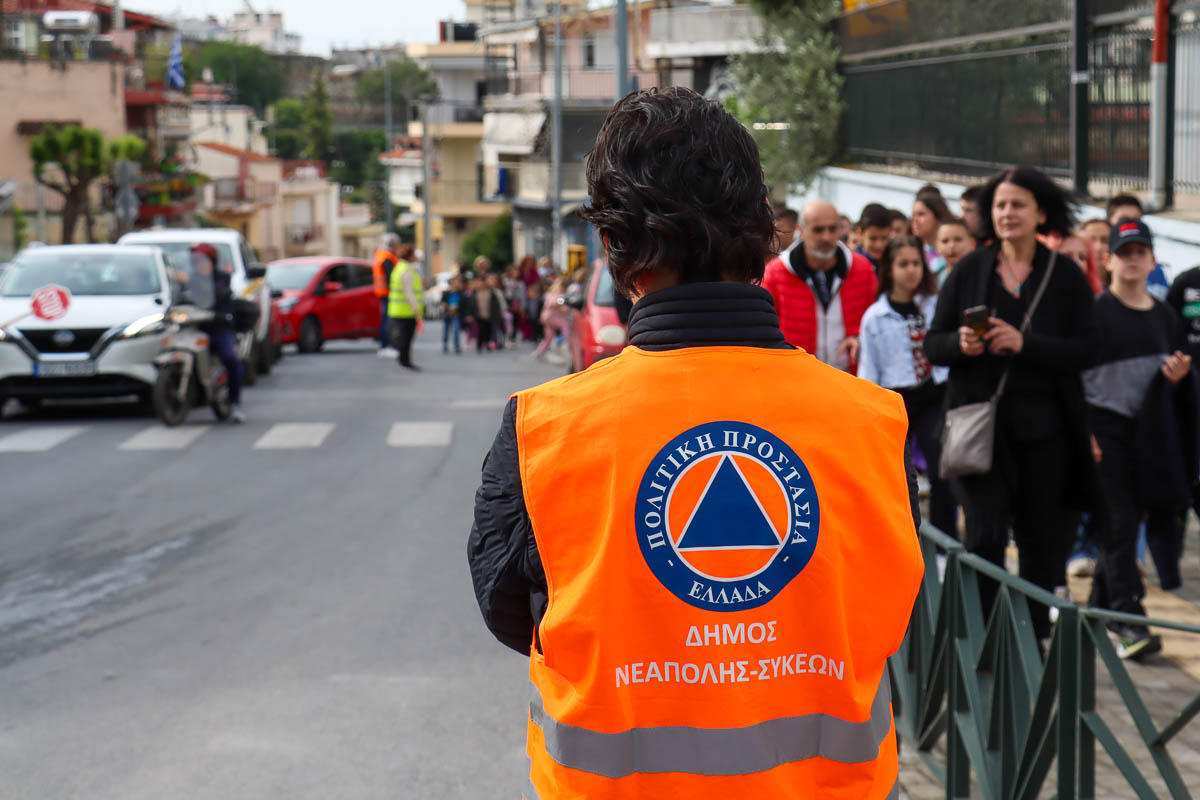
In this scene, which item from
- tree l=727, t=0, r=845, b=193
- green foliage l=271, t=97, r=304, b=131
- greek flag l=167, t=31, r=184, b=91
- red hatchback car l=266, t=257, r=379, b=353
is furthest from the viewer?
green foliage l=271, t=97, r=304, b=131

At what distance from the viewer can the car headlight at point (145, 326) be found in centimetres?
1684

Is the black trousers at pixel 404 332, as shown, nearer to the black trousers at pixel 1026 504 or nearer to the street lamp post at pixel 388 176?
the black trousers at pixel 1026 504

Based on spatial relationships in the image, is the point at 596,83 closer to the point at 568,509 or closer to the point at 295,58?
the point at 568,509

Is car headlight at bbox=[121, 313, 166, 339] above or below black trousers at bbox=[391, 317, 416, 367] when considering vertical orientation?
above

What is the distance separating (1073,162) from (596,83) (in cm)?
5150

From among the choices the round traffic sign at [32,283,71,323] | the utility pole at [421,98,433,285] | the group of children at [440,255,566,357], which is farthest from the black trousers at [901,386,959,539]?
the utility pole at [421,98,433,285]

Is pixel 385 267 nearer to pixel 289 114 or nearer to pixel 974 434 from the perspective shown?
pixel 974 434

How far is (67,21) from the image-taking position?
61812 mm

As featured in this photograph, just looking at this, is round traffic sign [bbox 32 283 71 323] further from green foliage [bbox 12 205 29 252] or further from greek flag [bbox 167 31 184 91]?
greek flag [bbox 167 31 184 91]

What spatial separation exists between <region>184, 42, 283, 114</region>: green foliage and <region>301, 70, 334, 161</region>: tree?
11.8 m

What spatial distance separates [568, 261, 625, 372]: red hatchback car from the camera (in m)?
16.1

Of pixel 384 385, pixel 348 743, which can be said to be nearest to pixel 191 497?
pixel 348 743

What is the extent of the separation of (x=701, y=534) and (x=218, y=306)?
15118 millimetres

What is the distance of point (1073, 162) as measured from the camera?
1470 cm
